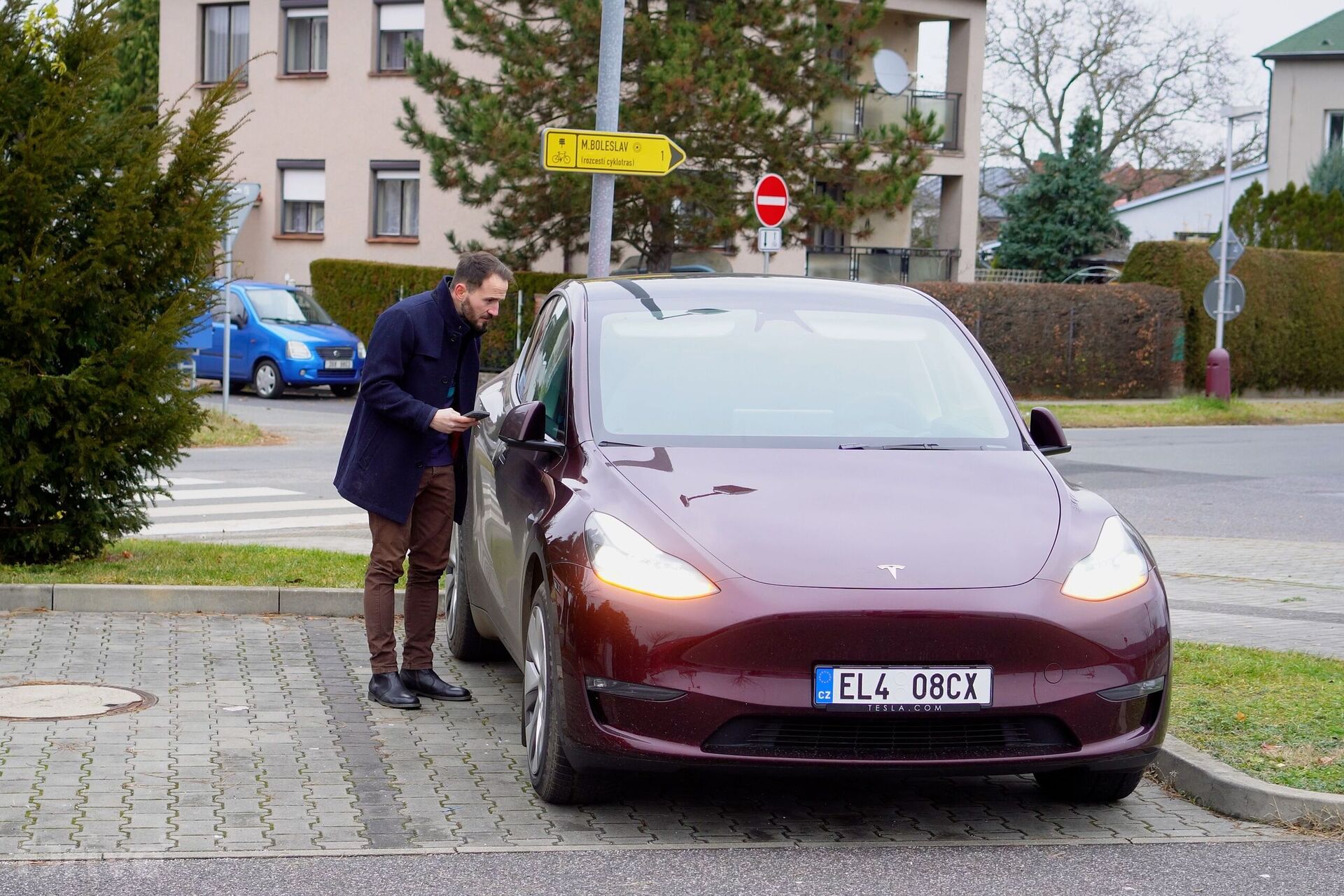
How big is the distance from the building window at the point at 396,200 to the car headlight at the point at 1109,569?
A: 3082 centimetres

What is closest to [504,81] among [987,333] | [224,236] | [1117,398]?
[987,333]

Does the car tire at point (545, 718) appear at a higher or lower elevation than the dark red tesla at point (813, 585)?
lower

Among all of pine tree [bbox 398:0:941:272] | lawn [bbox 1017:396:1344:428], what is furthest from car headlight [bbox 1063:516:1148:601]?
lawn [bbox 1017:396:1344:428]

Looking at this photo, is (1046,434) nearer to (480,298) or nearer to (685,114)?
(480,298)

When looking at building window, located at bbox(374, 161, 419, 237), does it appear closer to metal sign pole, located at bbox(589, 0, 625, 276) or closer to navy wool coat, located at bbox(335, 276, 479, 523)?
metal sign pole, located at bbox(589, 0, 625, 276)

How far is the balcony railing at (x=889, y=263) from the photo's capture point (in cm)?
3866

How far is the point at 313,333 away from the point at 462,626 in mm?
20206

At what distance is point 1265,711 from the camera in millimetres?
6562

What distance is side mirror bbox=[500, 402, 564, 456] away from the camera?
235 inches

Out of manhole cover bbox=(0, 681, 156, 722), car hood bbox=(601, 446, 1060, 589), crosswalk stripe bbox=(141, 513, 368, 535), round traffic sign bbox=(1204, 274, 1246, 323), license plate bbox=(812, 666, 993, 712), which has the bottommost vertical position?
crosswalk stripe bbox=(141, 513, 368, 535)

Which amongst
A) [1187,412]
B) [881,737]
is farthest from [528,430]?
[1187,412]

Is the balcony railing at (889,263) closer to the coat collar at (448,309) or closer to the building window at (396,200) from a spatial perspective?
the building window at (396,200)

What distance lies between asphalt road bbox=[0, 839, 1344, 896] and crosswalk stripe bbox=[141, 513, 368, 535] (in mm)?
7832

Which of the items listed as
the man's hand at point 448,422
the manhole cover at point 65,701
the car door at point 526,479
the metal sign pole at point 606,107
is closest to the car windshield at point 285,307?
the metal sign pole at point 606,107
